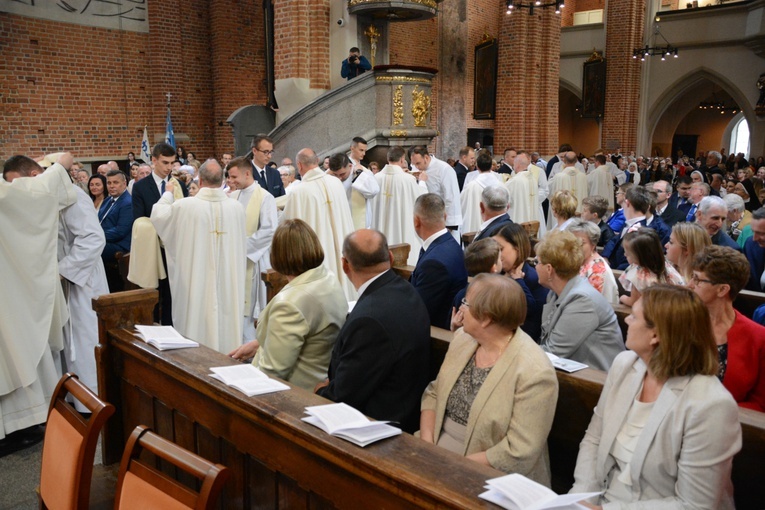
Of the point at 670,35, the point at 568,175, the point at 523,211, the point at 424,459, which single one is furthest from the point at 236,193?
the point at 670,35

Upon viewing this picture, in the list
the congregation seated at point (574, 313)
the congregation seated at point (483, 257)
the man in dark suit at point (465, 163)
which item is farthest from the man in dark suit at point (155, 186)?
the man in dark suit at point (465, 163)

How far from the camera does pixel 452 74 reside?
1750 cm

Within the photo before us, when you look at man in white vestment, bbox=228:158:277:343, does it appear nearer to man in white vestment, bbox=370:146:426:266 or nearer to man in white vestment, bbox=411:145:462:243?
man in white vestment, bbox=370:146:426:266

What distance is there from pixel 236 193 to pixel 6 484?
3121 mm

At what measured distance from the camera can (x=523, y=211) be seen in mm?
10609

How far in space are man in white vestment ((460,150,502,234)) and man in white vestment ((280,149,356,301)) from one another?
2662 millimetres

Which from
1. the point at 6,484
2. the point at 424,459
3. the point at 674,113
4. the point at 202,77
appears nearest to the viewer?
the point at 424,459

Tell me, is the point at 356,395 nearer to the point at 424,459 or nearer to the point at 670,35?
the point at 424,459

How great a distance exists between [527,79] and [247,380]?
51.1 feet

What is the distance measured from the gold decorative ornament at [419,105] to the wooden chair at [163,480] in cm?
917

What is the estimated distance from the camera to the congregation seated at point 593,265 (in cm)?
421

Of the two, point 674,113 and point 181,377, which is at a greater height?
point 674,113

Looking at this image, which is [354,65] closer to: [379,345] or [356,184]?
[356,184]

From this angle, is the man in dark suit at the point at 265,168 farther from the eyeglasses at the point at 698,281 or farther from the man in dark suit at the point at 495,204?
the eyeglasses at the point at 698,281
